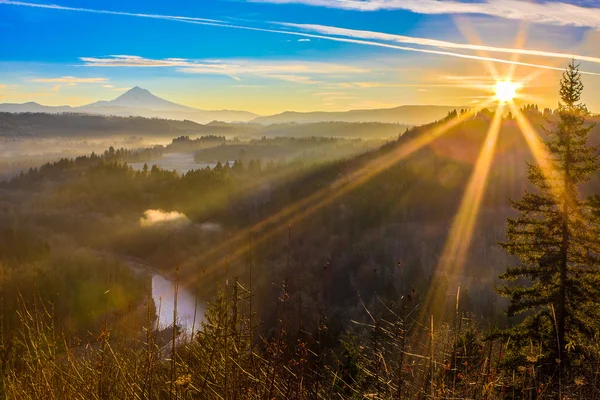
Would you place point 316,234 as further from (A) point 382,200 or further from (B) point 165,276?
(B) point 165,276

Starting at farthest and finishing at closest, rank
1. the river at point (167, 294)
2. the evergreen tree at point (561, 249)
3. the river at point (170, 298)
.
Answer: the river at point (170, 298), the river at point (167, 294), the evergreen tree at point (561, 249)

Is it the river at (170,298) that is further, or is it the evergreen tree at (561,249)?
the river at (170,298)

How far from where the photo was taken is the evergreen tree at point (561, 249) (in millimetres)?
15547

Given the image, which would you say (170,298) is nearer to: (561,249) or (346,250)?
(346,250)

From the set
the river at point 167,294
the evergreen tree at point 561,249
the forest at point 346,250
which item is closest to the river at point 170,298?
the river at point 167,294

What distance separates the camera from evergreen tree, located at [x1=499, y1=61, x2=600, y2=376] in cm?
1555

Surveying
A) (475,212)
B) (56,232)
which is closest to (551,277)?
(475,212)

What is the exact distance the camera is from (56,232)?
173750mm

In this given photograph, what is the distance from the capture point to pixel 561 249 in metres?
16.0

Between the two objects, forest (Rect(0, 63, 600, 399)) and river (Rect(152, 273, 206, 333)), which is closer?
forest (Rect(0, 63, 600, 399))

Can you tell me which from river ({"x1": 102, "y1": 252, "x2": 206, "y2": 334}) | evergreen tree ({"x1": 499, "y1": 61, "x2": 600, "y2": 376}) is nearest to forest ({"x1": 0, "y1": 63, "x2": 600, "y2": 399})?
evergreen tree ({"x1": 499, "y1": 61, "x2": 600, "y2": 376})

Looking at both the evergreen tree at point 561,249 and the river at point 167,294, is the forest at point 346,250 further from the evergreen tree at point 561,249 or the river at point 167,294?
the river at point 167,294

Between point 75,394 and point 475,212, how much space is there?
184 m

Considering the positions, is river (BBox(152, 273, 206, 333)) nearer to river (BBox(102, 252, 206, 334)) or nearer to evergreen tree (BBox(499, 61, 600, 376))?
river (BBox(102, 252, 206, 334))
